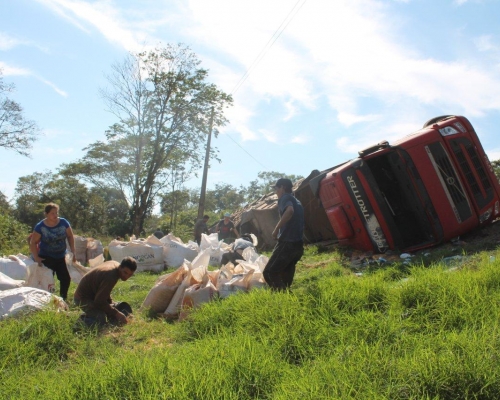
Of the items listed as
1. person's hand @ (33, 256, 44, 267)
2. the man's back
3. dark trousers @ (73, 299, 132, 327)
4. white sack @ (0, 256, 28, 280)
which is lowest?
dark trousers @ (73, 299, 132, 327)

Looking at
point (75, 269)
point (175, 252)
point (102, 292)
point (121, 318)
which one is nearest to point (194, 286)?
point (121, 318)

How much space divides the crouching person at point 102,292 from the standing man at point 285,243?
1.50 metres

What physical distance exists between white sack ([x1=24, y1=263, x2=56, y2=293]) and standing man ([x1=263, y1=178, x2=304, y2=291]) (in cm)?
282

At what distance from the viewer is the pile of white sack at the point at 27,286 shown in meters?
4.61

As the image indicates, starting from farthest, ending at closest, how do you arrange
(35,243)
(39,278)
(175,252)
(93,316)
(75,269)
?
(175,252) → (75,269) → (39,278) → (35,243) → (93,316)

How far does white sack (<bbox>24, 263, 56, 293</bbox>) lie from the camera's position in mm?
5891

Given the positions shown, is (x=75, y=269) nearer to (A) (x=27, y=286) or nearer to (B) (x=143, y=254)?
(A) (x=27, y=286)

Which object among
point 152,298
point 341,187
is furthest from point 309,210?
point 152,298

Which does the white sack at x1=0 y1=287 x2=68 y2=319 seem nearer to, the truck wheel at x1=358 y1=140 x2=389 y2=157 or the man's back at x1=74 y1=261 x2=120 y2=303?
the man's back at x1=74 y1=261 x2=120 y2=303

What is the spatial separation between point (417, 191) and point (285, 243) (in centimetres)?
303

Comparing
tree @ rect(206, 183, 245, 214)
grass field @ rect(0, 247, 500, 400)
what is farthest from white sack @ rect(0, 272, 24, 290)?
tree @ rect(206, 183, 245, 214)

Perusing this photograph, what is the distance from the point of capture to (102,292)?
479 centimetres

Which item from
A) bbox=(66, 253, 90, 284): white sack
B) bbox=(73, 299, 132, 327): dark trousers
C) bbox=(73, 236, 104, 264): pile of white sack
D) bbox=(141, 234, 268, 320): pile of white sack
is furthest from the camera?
bbox=(73, 236, 104, 264): pile of white sack

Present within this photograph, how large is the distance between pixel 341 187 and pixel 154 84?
16532 mm
